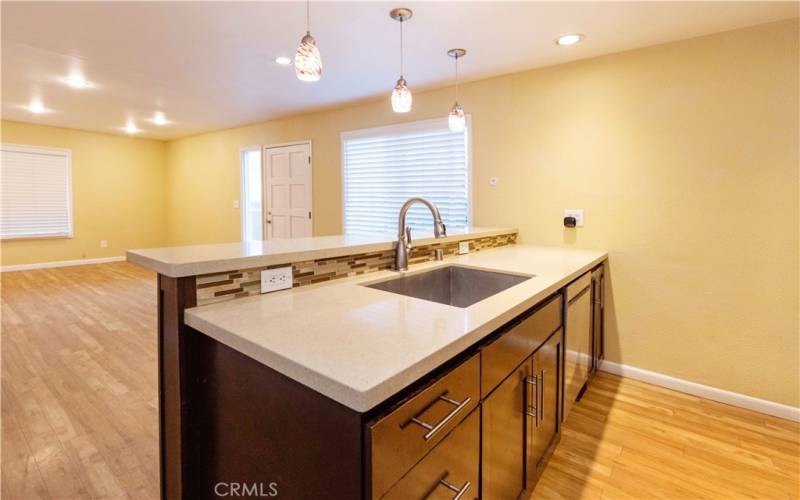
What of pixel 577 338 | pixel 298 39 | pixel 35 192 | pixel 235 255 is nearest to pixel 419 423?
pixel 235 255

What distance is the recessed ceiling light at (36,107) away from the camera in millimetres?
4664

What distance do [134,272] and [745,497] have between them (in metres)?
7.53

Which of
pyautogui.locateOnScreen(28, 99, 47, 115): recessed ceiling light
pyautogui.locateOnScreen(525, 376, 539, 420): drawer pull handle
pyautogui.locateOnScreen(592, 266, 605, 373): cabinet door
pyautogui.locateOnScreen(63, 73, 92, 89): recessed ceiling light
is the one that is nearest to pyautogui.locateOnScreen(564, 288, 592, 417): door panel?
pyautogui.locateOnScreen(592, 266, 605, 373): cabinet door

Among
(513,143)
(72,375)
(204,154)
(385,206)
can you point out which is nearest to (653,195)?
(513,143)

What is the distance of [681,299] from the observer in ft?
8.73

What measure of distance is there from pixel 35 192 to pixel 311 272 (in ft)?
24.1

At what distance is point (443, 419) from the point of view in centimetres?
95

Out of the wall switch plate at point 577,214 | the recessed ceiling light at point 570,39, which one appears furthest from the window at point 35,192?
the wall switch plate at point 577,214

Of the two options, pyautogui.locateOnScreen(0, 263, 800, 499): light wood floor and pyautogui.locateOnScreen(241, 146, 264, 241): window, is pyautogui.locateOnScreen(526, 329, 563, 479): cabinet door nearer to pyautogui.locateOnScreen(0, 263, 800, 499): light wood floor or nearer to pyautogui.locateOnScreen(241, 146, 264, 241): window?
pyautogui.locateOnScreen(0, 263, 800, 499): light wood floor

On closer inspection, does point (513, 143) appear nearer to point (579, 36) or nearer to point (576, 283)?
point (579, 36)

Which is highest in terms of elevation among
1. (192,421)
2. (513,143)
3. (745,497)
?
(513,143)

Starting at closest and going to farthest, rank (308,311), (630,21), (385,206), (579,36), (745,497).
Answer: (308,311) < (745,497) < (630,21) < (579,36) < (385,206)

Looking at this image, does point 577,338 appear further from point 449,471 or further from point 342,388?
point 342,388

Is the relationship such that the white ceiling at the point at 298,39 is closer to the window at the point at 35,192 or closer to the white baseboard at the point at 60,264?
the window at the point at 35,192
